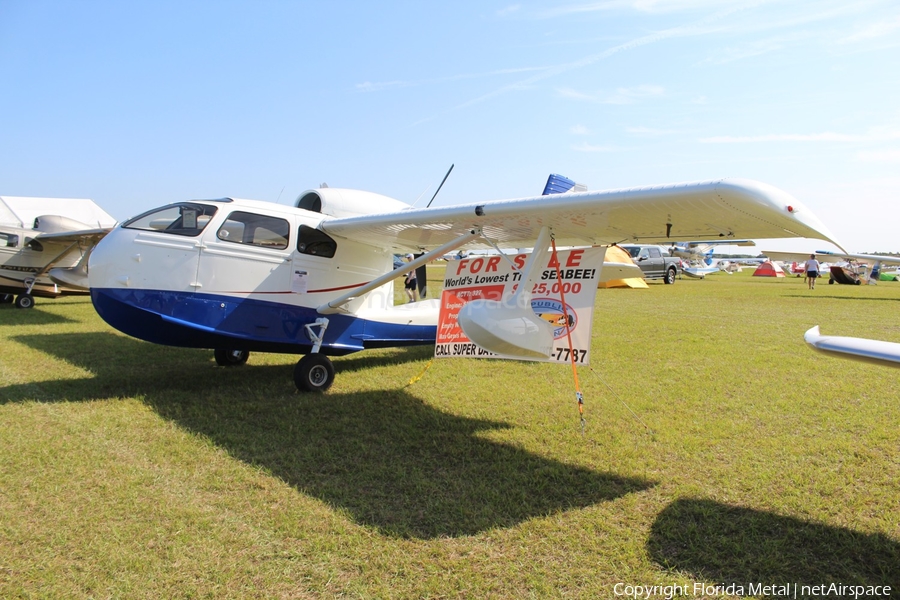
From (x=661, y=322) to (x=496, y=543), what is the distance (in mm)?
11232

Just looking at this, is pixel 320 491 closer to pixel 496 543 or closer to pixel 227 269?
pixel 496 543

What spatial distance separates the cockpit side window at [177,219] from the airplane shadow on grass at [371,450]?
1963 mm

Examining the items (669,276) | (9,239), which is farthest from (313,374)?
(669,276)

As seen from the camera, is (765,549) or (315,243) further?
(315,243)

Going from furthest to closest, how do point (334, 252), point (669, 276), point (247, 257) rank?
1. point (669, 276)
2. point (334, 252)
3. point (247, 257)

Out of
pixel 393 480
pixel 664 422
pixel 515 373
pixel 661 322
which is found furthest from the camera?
pixel 661 322

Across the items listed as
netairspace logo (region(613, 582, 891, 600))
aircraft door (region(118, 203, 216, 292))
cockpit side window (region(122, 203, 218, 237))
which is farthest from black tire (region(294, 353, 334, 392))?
netairspace logo (region(613, 582, 891, 600))

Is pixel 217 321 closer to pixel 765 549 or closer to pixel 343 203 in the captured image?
pixel 343 203

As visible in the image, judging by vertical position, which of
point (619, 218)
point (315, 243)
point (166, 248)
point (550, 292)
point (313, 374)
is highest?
point (619, 218)

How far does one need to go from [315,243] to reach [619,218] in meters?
3.98

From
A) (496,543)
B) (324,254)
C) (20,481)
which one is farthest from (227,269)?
(496,543)

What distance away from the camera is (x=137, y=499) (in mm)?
3951

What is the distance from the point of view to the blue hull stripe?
609 centimetres

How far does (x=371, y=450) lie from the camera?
16.5 ft
